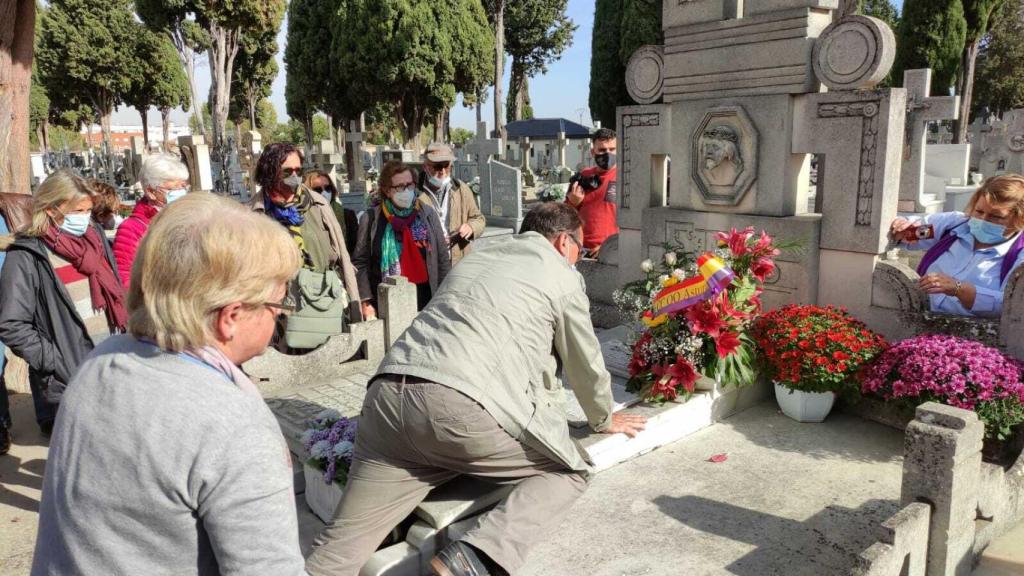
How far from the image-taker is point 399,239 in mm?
5418

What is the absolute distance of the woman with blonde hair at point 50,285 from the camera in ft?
11.8

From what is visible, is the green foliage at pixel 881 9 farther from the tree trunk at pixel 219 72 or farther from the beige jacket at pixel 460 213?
the beige jacket at pixel 460 213

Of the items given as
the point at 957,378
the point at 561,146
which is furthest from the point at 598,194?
the point at 561,146

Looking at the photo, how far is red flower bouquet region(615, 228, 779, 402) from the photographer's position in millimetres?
4270

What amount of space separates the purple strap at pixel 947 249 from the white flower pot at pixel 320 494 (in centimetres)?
402

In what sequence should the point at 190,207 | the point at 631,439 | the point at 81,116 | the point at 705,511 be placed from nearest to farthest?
the point at 190,207 < the point at 705,511 < the point at 631,439 < the point at 81,116

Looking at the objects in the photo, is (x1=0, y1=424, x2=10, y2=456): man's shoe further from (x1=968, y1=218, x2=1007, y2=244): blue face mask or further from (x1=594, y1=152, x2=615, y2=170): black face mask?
(x1=968, y1=218, x2=1007, y2=244): blue face mask

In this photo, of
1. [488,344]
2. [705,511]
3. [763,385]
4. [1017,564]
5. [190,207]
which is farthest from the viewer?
[763,385]

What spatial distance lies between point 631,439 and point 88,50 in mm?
33109

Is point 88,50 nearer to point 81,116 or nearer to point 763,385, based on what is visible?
point 81,116

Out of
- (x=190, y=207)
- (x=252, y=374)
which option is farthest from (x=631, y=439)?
(x=190, y=207)

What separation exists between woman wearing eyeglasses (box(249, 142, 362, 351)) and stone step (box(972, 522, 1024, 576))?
3966mm

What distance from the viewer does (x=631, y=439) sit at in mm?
3973

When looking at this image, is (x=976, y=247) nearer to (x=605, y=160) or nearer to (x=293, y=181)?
(x=605, y=160)
